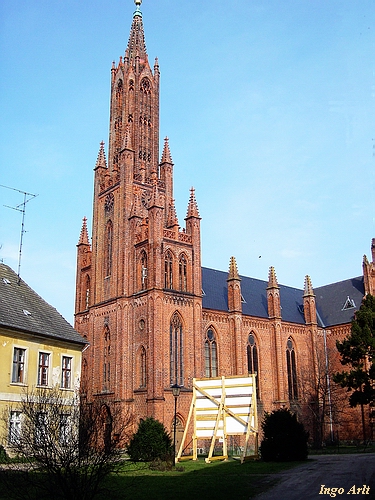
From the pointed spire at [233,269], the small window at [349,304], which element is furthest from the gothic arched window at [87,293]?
the small window at [349,304]

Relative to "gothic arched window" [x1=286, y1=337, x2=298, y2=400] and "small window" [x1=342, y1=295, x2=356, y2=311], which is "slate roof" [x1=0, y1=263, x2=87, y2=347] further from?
"small window" [x1=342, y1=295, x2=356, y2=311]

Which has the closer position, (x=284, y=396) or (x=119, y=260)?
(x=119, y=260)

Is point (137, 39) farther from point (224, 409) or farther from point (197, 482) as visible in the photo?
point (197, 482)

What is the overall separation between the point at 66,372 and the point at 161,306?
451 inches

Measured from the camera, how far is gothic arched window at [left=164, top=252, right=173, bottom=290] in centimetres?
4547

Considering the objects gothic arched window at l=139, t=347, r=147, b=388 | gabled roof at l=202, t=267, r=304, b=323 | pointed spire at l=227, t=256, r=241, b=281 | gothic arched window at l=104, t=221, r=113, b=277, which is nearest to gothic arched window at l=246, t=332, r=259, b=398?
gabled roof at l=202, t=267, r=304, b=323

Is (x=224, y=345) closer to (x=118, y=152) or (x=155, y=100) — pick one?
(x=118, y=152)

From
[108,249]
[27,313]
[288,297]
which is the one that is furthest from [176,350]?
[288,297]

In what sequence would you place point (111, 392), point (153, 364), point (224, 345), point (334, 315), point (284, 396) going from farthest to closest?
1. point (334, 315)
2. point (284, 396)
3. point (224, 345)
4. point (111, 392)
5. point (153, 364)

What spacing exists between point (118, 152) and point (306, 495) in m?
42.8

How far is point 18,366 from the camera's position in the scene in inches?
1215

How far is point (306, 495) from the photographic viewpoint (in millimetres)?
15953

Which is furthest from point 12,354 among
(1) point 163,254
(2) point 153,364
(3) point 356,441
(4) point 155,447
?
(3) point 356,441

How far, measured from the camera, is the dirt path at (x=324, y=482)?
626 inches
